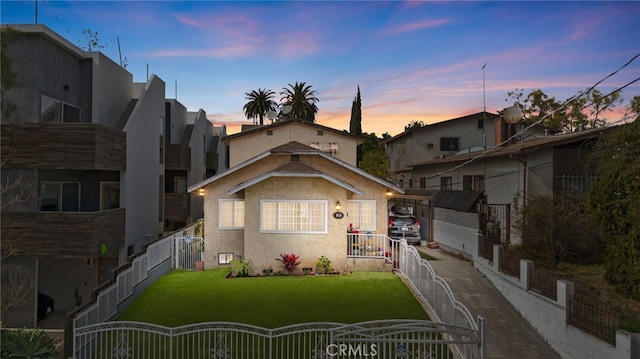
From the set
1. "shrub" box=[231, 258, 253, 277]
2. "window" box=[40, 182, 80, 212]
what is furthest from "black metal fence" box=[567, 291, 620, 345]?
"window" box=[40, 182, 80, 212]

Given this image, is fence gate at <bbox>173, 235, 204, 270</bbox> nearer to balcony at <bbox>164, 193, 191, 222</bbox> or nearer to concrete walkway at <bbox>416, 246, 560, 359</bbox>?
balcony at <bbox>164, 193, 191, 222</bbox>

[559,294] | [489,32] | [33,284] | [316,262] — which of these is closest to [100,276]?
[33,284]

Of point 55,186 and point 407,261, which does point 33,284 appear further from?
point 407,261

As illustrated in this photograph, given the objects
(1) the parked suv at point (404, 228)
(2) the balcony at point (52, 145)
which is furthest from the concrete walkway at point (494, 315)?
(2) the balcony at point (52, 145)

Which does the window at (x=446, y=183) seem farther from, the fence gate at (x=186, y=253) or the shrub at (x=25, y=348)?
the shrub at (x=25, y=348)

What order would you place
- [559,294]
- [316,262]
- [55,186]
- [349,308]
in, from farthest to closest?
[55,186]
[316,262]
[349,308]
[559,294]

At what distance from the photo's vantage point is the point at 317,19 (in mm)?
16031

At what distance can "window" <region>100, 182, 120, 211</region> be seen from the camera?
18.7 metres

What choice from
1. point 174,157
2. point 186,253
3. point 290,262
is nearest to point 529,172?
point 290,262

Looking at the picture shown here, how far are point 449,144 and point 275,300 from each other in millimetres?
24291

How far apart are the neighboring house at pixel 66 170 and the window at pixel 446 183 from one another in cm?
1840

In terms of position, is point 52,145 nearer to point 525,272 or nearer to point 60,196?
point 60,196

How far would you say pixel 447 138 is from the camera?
106ft

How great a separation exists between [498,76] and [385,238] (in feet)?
42.7
